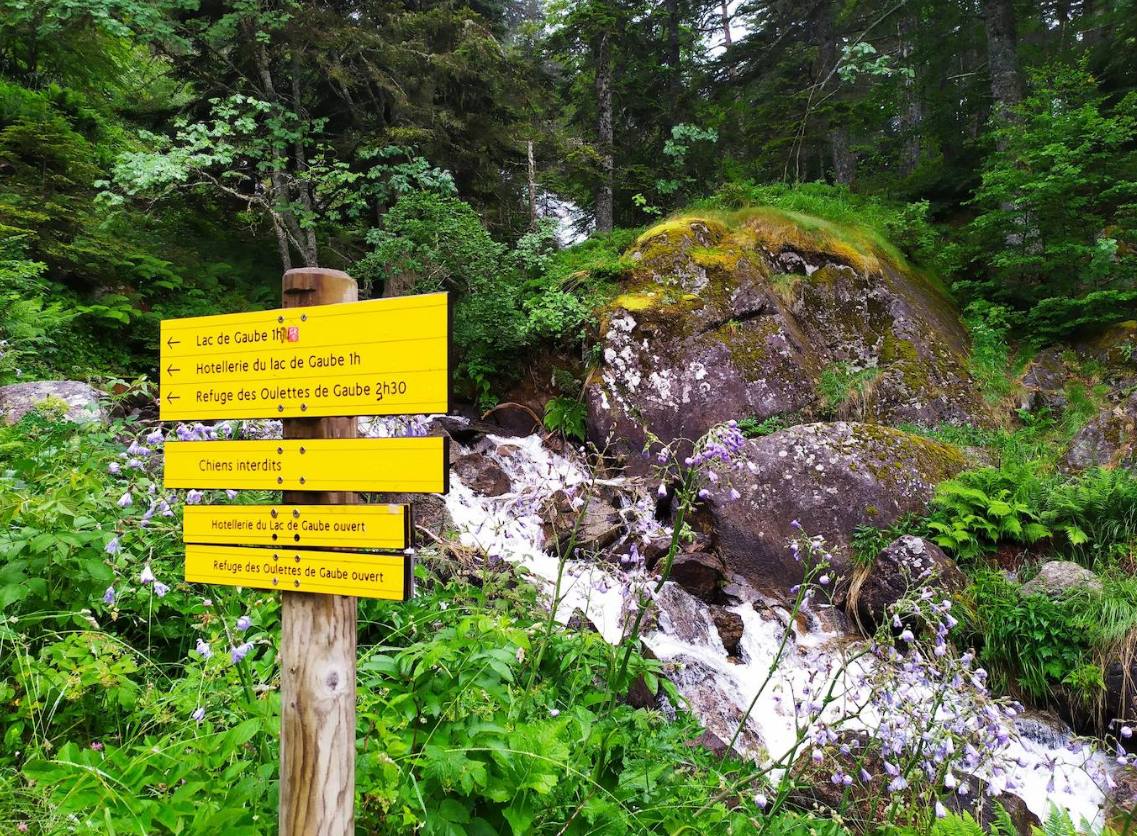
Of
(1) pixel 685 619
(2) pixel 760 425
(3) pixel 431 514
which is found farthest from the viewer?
(2) pixel 760 425

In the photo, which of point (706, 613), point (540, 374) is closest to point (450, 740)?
point (706, 613)

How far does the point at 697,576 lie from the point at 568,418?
3191 millimetres

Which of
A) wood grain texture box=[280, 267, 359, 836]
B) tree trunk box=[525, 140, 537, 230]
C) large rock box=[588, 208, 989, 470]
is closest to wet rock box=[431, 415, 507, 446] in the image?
large rock box=[588, 208, 989, 470]

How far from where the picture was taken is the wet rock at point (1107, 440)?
7.07 meters

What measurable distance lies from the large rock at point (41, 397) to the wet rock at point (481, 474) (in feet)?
11.1

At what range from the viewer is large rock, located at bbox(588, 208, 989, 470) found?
8.01 m

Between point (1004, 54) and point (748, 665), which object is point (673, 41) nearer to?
point (1004, 54)

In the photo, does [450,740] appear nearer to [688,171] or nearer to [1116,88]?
[688,171]

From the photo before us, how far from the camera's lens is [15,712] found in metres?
2.03

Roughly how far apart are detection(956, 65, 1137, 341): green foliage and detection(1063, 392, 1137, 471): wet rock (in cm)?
141

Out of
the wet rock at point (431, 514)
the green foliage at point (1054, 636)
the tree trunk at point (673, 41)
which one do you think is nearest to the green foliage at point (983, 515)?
the green foliage at point (1054, 636)

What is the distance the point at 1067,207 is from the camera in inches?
328

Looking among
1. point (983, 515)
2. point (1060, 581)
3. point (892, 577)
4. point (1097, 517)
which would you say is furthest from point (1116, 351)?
point (892, 577)

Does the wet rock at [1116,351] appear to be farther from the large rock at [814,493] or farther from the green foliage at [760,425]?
the green foliage at [760,425]
